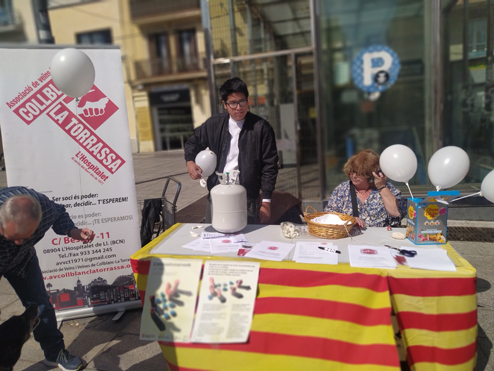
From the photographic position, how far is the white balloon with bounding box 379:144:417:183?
2.08 metres

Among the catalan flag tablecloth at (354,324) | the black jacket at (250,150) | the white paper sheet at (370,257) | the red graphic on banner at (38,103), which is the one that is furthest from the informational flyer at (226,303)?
the red graphic on banner at (38,103)

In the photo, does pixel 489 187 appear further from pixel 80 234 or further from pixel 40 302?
pixel 40 302

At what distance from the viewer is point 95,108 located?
8.25 ft

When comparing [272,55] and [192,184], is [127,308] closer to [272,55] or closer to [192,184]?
[192,184]

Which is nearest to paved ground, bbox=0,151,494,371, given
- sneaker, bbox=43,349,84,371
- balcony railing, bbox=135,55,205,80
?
sneaker, bbox=43,349,84,371

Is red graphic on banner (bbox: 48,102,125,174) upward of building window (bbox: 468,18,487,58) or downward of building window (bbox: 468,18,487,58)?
downward

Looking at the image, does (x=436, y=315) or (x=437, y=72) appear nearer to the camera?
(x=436, y=315)

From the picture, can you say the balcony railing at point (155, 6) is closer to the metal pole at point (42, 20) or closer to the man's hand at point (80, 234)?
the metal pole at point (42, 20)

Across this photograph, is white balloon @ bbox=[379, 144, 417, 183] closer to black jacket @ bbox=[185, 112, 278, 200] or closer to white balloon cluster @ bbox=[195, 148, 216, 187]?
black jacket @ bbox=[185, 112, 278, 200]

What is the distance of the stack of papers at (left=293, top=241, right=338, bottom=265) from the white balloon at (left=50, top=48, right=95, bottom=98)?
1.69m

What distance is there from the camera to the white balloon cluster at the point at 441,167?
2.02 m

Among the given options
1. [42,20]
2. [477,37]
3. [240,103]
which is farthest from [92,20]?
[240,103]

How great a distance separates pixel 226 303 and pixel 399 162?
4.25 feet

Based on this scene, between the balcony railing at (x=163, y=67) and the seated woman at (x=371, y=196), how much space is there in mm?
15200
